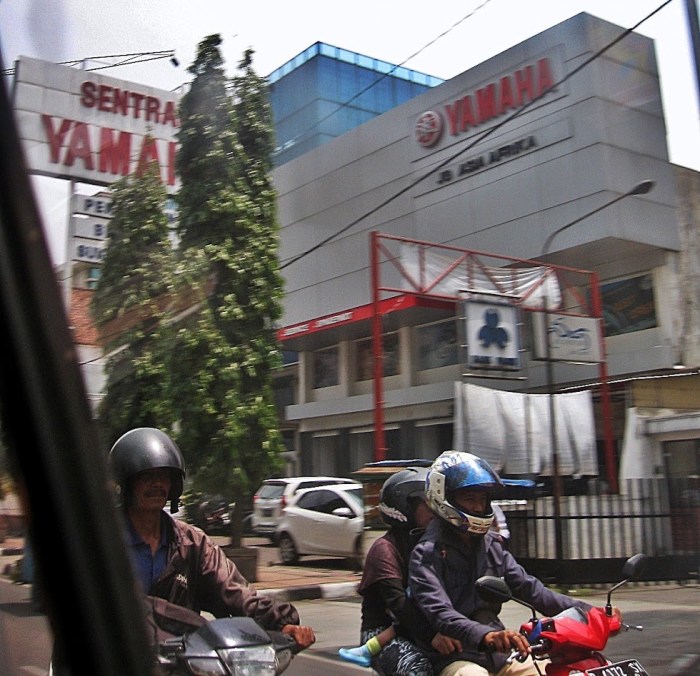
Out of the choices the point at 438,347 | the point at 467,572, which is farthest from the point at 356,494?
the point at 438,347

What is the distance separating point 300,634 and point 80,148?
1.46 meters

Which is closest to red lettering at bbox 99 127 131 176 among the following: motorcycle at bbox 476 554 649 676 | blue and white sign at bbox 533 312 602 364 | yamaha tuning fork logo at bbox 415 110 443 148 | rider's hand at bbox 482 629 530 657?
yamaha tuning fork logo at bbox 415 110 443 148

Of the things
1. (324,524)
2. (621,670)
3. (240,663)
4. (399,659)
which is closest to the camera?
(240,663)

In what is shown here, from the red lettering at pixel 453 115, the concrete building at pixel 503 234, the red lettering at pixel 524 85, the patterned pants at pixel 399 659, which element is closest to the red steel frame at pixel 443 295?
the concrete building at pixel 503 234

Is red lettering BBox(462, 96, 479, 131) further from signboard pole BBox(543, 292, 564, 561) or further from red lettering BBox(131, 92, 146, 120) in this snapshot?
red lettering BBox(131, 92, 146, 120)

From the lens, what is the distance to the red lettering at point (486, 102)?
97.4 inches

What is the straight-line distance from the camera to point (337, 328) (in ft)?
8.50

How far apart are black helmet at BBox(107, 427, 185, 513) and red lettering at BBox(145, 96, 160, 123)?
0.90m

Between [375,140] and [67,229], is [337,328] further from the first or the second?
[67,229]

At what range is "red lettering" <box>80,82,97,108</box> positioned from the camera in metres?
2.27

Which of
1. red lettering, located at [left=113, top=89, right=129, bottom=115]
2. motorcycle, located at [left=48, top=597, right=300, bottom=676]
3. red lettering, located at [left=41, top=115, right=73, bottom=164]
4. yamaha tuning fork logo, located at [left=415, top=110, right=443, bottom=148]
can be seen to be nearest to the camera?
motorcycle, located at [left=48, top=597, right=300, bottom=676]

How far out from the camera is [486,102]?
98.2 inches

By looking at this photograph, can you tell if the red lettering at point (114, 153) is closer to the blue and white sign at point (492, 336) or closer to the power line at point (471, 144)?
the power line at point (471, 144)

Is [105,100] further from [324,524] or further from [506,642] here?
[506,642]
